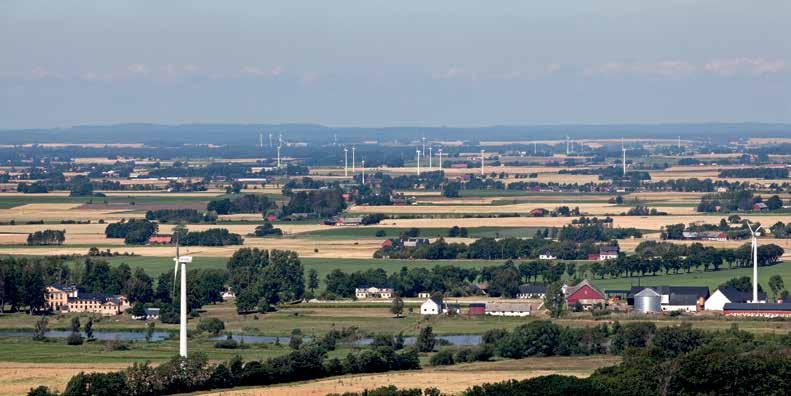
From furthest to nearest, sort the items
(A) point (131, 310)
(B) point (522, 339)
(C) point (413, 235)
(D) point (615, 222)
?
(D) point (615, 222) → (C) point (413, 235) → (A) point (131, 310) → (B) point (522, 339)

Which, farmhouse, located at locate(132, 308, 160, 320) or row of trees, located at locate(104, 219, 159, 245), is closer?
farmhouse, located at locate(132, 308, 160, 320)

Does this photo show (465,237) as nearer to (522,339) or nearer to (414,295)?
(414,295)

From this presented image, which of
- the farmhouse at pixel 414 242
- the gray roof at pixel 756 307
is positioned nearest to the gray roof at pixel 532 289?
the gray roof at pixel 756 307

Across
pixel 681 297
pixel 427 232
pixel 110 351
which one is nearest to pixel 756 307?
pixel 681 297

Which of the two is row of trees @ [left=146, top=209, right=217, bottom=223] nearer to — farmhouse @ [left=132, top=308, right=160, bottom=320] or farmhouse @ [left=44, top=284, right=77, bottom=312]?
farmhouse @ [left=44, top=284, right=77, bottom=312]

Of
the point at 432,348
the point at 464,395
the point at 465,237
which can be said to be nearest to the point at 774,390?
the point at 464,395

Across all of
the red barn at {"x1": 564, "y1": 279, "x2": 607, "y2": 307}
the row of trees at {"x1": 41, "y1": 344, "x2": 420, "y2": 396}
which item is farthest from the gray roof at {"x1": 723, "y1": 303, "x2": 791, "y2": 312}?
the row of trees at {"x1": 41, "y1": 344, "x2": 420, "y2": 396}
